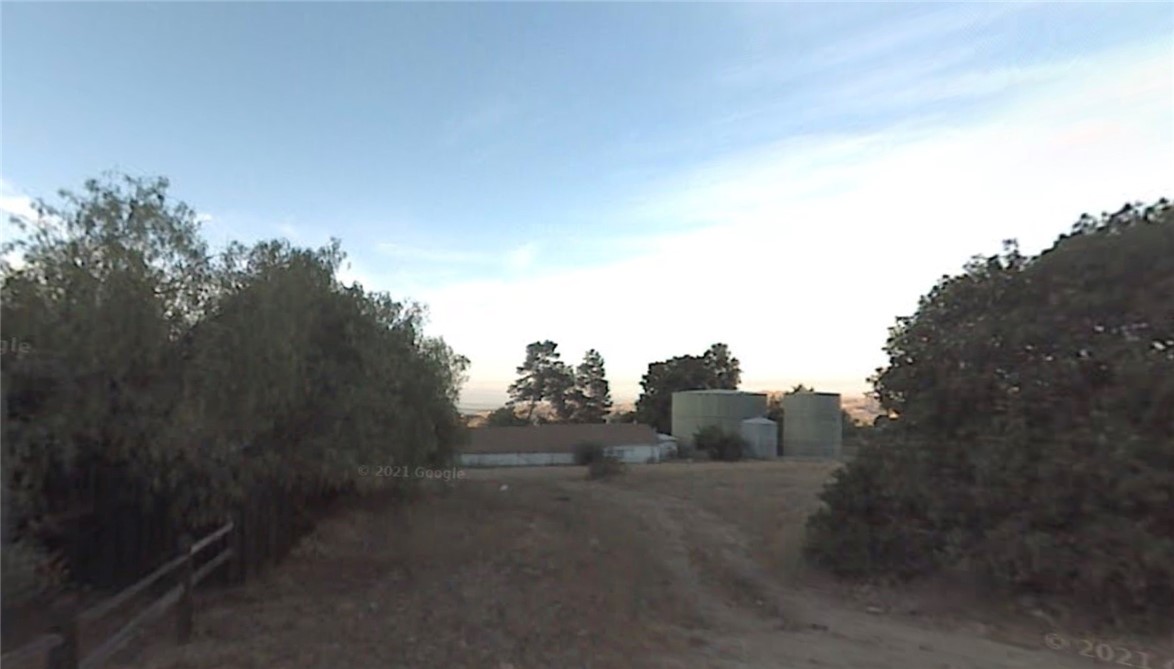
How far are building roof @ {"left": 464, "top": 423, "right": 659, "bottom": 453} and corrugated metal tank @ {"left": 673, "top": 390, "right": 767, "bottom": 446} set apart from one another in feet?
13.9

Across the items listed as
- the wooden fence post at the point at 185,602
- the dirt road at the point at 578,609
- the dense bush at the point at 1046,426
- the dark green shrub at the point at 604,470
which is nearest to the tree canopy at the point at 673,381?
the dark green shrub at the point at 604,470

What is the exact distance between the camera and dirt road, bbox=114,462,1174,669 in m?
7.09

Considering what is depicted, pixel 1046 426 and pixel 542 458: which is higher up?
pixel 1046 426

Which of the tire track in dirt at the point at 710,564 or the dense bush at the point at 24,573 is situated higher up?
the dense bush at the point at 24,573

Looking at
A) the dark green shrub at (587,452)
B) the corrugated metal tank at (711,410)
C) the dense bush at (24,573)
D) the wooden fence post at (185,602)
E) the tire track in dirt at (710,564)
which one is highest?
the corrugated metal tank at (711,410)

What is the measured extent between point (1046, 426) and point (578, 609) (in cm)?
539

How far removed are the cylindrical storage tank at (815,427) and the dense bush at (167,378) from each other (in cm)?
3820

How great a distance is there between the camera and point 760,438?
4409cm

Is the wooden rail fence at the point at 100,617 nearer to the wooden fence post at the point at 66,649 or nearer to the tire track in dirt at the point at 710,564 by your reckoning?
the wooden fence post at the point at 66,649

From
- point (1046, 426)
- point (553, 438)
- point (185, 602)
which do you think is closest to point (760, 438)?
point (553, 438)

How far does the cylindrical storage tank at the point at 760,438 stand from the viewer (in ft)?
143

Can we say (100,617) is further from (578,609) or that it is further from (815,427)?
(815,427)

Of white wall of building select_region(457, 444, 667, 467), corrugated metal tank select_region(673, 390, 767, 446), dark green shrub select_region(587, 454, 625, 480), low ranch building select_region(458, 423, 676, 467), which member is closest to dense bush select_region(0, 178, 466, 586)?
dark green shrub select_region(587, 454, 625, 480)

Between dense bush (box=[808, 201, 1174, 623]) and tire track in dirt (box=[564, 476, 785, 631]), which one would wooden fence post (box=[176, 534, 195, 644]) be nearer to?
tire track in dirt (box=[564, 476, 785, 631])
